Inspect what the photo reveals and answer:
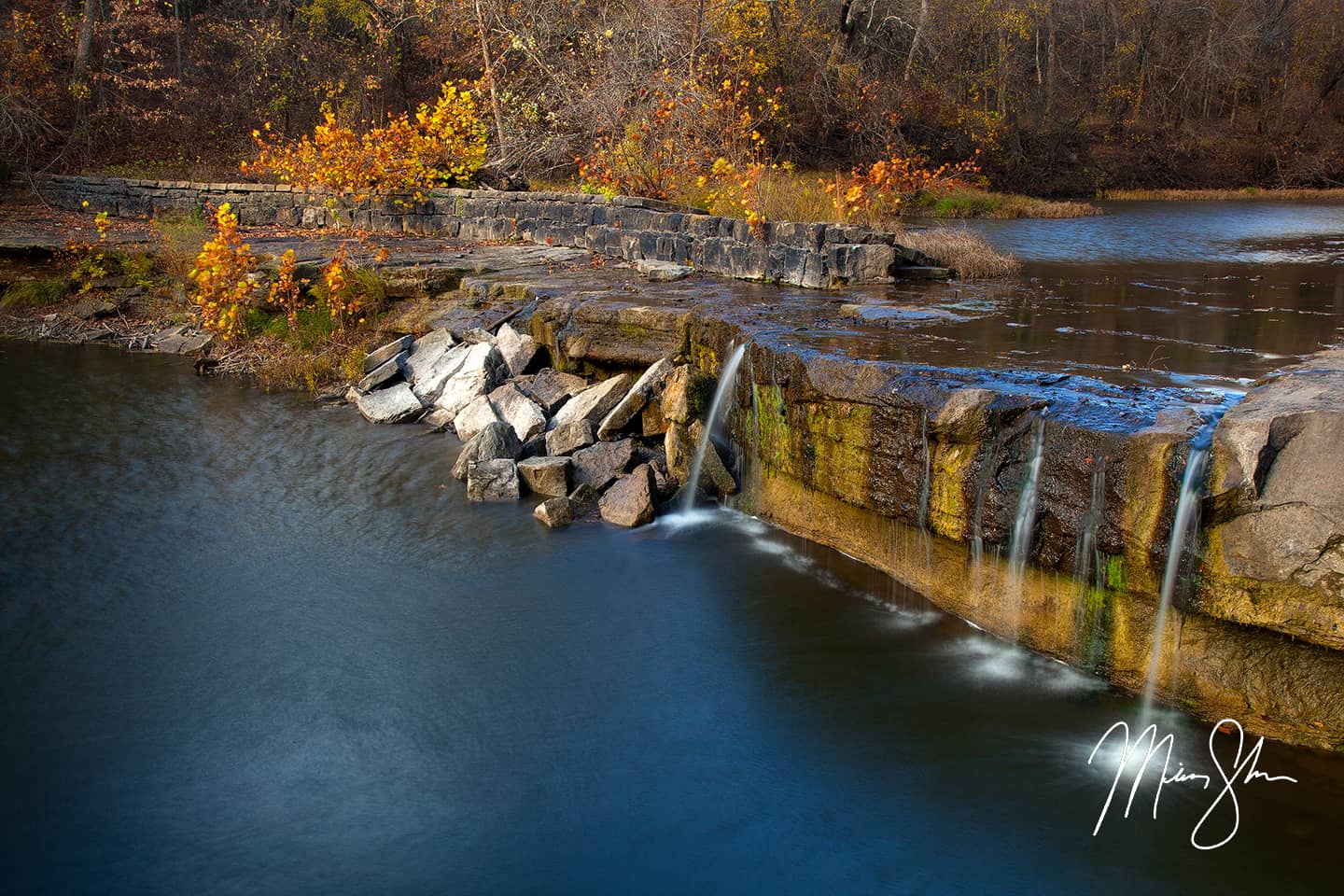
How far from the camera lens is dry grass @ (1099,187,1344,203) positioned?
26.6 meters

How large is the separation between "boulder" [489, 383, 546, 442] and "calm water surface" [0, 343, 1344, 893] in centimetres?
130

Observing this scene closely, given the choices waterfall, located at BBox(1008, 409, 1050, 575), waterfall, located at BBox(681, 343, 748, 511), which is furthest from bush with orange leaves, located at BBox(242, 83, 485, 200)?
waterfall, located at BBox(1008, 409, 1050, 575)

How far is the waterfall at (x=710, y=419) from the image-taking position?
7977mm

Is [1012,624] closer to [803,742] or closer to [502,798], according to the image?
[803,742]

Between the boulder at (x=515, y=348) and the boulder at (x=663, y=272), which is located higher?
the boulder at (x=663, y=272)

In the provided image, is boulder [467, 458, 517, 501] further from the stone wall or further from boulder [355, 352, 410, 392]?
the stone wall

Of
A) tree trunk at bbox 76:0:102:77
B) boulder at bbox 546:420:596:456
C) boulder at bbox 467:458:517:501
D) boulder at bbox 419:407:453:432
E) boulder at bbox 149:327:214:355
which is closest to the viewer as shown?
boulder at bbox 467:458:517:501

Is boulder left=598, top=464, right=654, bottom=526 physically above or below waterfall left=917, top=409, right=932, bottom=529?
below

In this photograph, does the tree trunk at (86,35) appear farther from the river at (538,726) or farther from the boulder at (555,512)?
the boulder at (555,512)

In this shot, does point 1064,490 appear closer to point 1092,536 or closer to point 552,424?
point 1092,536

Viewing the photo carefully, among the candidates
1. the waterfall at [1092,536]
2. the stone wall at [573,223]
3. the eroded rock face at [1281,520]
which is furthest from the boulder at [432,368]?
the eroded rock face at [1281,520]

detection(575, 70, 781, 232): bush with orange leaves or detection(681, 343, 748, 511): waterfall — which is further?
detection(575, 70, 781, 232): bush with orange leaves

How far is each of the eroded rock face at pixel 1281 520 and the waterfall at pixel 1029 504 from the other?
92cm

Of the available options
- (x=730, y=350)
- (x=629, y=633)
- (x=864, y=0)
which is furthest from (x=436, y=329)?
(x=864, y=0)
